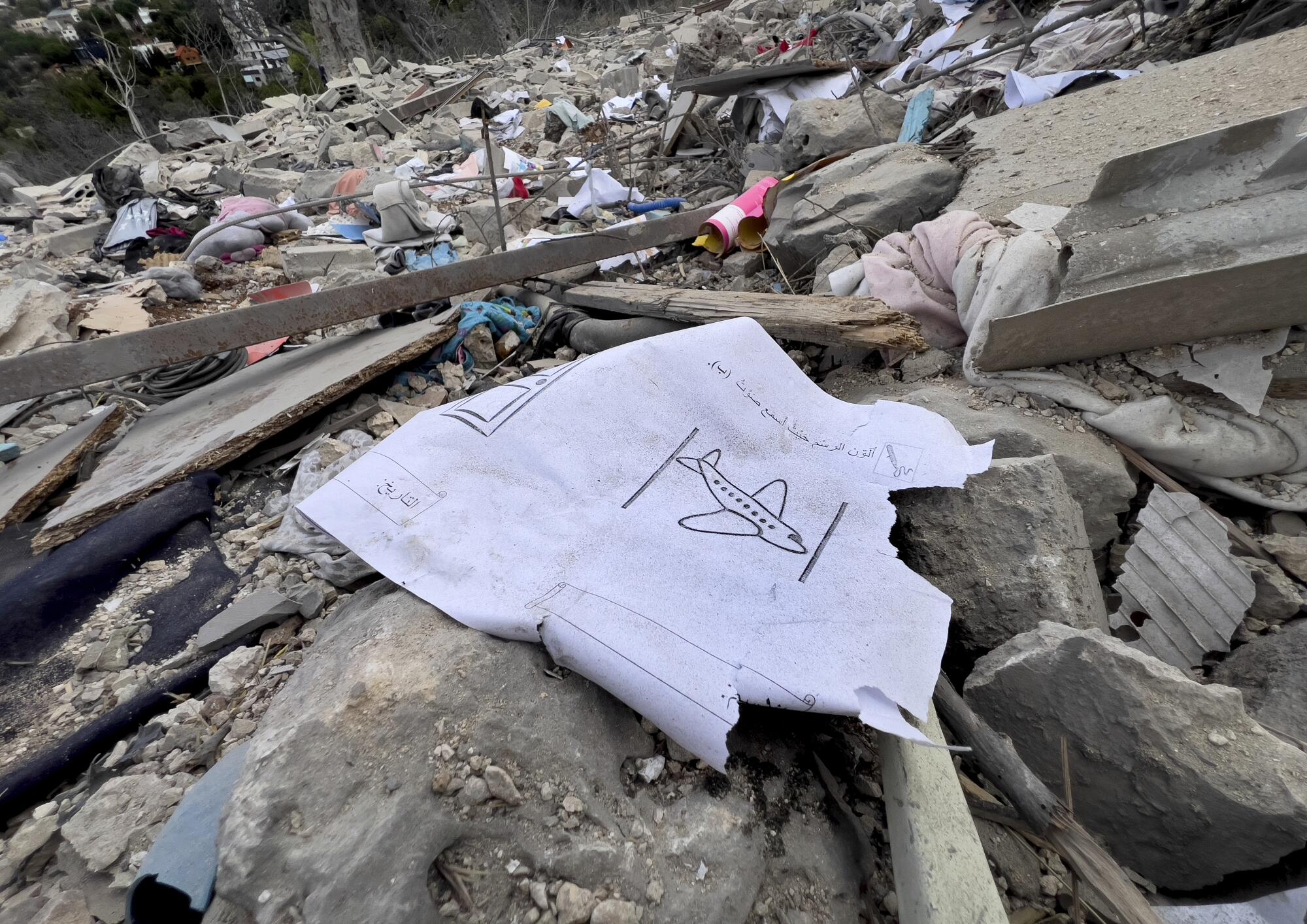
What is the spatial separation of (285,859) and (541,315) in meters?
3.03

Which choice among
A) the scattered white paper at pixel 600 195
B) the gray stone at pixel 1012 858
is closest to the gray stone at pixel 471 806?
the gray stone at pixel 1012 858

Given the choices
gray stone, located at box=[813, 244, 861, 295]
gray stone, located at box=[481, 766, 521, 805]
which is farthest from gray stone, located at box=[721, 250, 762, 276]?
gray stone, located at box=[481, 766, 521, 805]

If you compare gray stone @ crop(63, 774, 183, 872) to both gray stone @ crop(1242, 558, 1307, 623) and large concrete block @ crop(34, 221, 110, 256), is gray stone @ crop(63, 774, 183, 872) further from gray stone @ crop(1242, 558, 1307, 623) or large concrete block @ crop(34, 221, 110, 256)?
large concrete block @ crop(34, 221, 110, 256)

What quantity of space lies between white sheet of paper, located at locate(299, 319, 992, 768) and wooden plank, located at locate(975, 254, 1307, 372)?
1.82 ft

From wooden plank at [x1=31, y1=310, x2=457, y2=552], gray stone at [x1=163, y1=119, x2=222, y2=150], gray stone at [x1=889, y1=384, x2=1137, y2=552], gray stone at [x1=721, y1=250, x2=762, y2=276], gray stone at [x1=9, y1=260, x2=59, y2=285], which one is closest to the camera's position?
gray stone at [x1=889, y1=384, x2=1137, y2=552]

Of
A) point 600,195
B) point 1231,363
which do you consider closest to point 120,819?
point 1231,363

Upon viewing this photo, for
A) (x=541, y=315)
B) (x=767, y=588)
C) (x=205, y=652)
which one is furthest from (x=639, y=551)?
(x=541, y=315)

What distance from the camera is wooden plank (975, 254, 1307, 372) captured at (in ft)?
5.91

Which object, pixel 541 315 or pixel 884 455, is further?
pixel 541 315

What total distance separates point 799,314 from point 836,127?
2716mm

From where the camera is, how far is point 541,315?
11.8 ft

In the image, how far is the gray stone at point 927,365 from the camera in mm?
2453

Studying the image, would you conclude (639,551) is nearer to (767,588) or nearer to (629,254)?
(767,588)

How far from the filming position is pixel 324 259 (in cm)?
446
